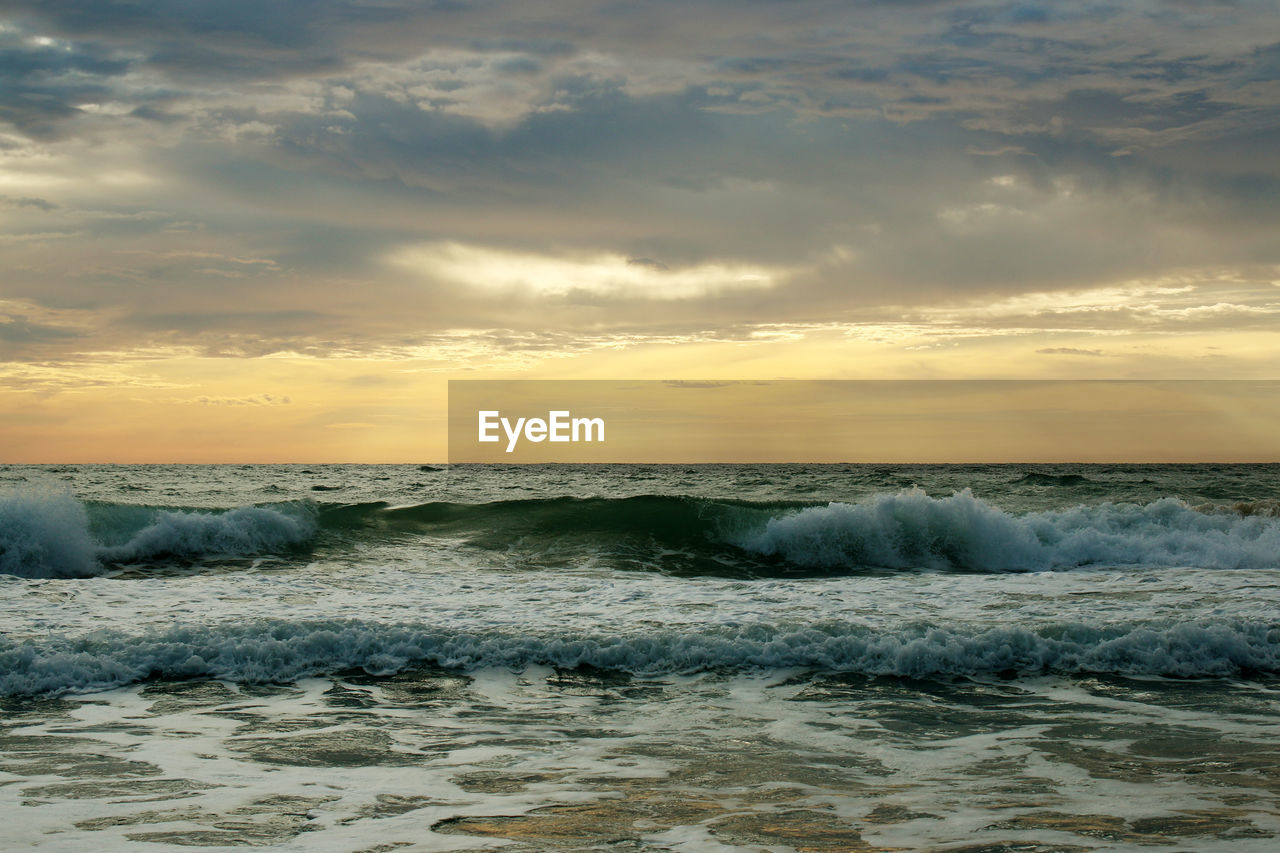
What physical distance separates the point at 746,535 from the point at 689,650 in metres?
10.4

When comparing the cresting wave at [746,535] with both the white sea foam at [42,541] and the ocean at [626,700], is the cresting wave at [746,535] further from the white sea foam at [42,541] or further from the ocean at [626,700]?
the ocean at [626,700]

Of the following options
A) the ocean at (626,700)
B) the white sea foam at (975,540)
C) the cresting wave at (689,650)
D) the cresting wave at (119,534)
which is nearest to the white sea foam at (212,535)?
the cresting wave at (119,534)

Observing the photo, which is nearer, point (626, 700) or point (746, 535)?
point (626, 700)

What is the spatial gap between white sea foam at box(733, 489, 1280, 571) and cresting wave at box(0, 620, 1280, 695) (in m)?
8.15

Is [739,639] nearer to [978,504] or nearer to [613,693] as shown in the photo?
[613,693]

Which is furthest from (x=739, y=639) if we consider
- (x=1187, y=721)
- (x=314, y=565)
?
(x=314, y=565)

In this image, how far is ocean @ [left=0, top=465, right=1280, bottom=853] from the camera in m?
5.02

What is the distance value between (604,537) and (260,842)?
1479 centimetres

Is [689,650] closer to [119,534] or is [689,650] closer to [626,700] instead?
[626,700]

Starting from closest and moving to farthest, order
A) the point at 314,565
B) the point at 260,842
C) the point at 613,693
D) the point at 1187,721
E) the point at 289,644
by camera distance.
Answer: the point at 260,842
the point at 1187,721
the point at 613,693
the point at 289,644
the point at 314,565

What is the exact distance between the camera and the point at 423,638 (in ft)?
31.1

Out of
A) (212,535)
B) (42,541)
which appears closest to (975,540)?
(212,535)

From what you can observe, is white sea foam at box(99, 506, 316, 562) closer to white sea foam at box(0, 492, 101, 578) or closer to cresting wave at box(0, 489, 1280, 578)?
cresting wave at box(0, 489, 1280, 578)

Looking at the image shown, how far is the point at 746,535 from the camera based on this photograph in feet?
63.8
